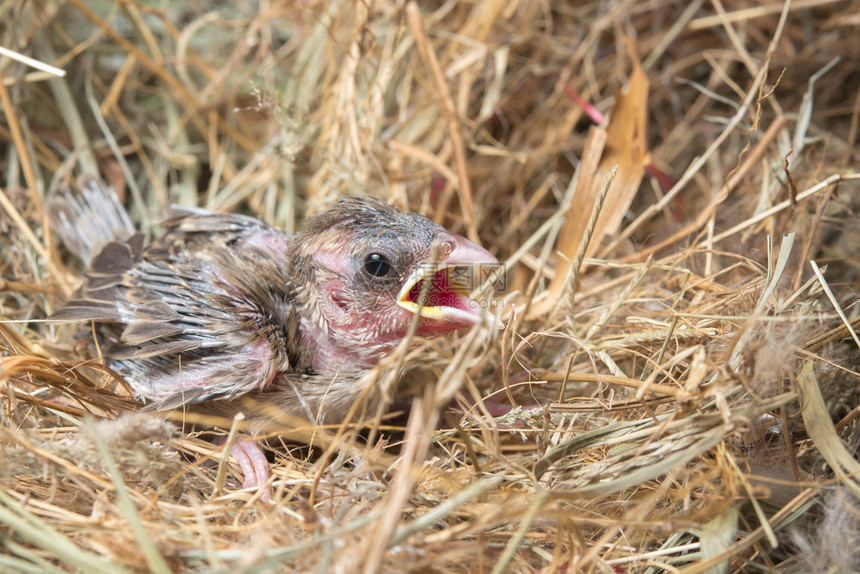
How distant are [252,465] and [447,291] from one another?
2.14 ft

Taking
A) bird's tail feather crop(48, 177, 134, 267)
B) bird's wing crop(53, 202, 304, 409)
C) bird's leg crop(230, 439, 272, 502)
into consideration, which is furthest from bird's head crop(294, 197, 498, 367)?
bird's tail feather crop(48, 177, 134, 267)

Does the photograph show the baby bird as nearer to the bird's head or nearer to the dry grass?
the bird's head

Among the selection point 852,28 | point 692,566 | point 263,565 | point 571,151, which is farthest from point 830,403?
point 852,28

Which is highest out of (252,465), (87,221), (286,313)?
Answer: (87,221)

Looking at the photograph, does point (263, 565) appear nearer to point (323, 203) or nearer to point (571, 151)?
point (323, 203)

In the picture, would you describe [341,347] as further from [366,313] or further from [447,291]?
[447,291]

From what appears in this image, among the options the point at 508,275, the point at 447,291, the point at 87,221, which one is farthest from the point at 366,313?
the point at 87,221

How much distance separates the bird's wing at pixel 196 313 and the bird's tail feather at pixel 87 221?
0.33 m

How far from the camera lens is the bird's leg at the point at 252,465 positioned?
1418 millimetres

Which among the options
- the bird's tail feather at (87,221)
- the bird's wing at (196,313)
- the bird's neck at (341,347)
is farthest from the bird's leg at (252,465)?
the bird's tail feather at (87,221)

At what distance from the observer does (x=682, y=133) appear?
261 centimetres

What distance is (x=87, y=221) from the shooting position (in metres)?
2.19

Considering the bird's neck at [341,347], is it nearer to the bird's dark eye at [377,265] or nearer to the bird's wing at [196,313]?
the bird's wing at [196,313]

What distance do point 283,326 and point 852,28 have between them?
264cm
